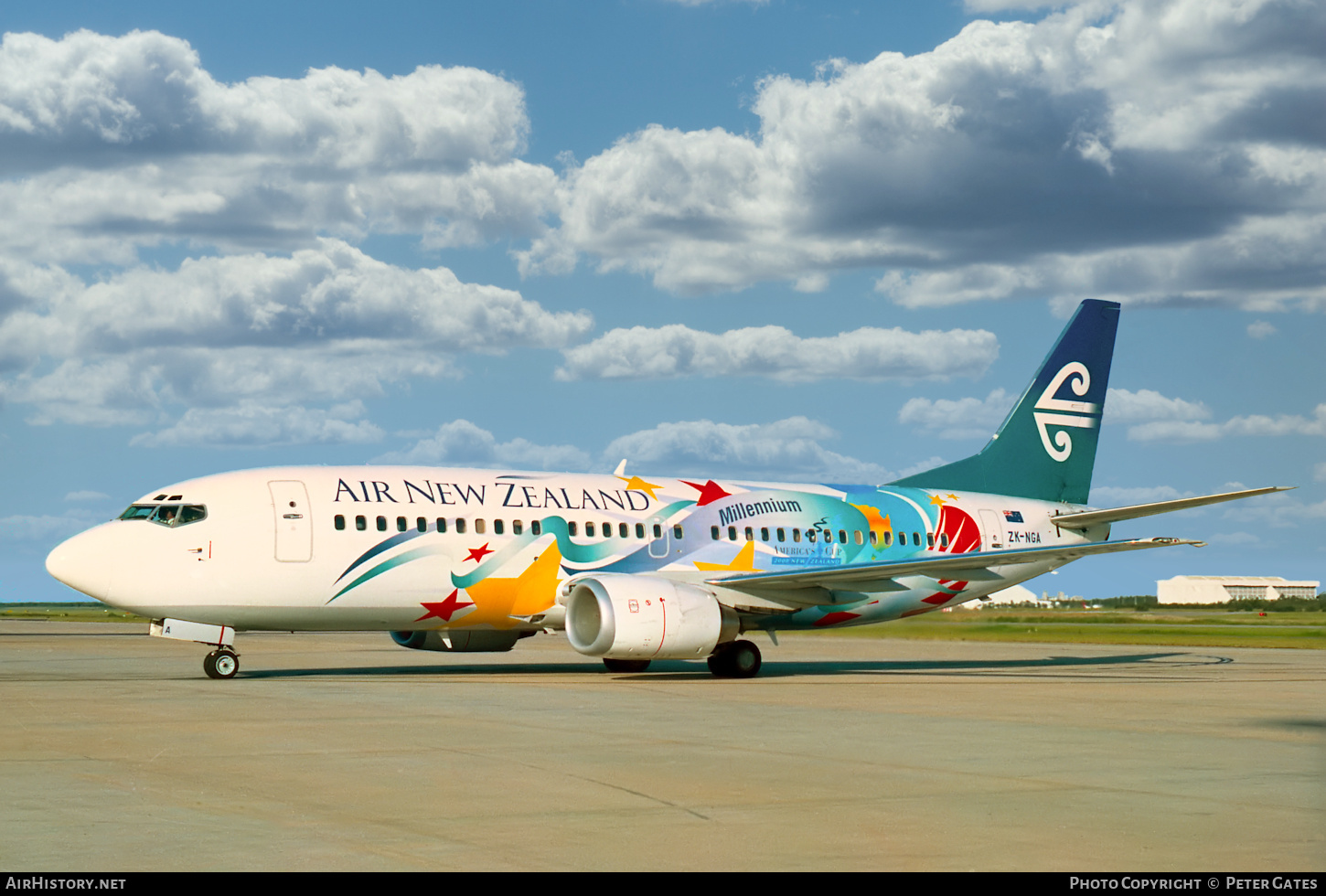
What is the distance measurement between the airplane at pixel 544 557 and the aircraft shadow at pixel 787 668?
727 mm

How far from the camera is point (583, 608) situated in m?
24.3

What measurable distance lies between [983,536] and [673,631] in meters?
9.82

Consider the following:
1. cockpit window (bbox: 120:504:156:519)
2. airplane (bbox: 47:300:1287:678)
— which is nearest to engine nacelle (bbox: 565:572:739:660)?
airplane (bbox: 47:300:1287:678)

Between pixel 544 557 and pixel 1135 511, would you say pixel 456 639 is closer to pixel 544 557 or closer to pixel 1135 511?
pixel 544 557

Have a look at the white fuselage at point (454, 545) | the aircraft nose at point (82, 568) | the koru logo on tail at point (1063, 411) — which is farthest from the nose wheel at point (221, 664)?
the koru logo on tail at point (1063, 411)

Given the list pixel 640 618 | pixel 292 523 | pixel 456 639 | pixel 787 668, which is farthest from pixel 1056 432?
pixel 292 523

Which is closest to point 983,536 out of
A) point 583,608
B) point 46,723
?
point 583,608

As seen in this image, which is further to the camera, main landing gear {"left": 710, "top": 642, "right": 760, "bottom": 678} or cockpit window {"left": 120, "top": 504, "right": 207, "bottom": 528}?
main landing gear {"left": 710, "top": 642, "right": 760, "bottom": 678}

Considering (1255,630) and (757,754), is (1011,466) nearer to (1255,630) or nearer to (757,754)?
(757,754)

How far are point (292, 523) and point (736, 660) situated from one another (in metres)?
8.41

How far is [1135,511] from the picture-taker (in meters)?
28.9

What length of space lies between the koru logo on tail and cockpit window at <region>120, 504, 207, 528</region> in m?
19.2

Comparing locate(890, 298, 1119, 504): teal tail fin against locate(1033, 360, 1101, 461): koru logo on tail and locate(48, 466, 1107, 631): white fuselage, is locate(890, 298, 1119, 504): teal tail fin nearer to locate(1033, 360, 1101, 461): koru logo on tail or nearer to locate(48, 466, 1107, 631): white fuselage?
locate(1033, 360, 1101, 461): koru logo on tail

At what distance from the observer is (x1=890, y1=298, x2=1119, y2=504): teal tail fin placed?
3155 cm
